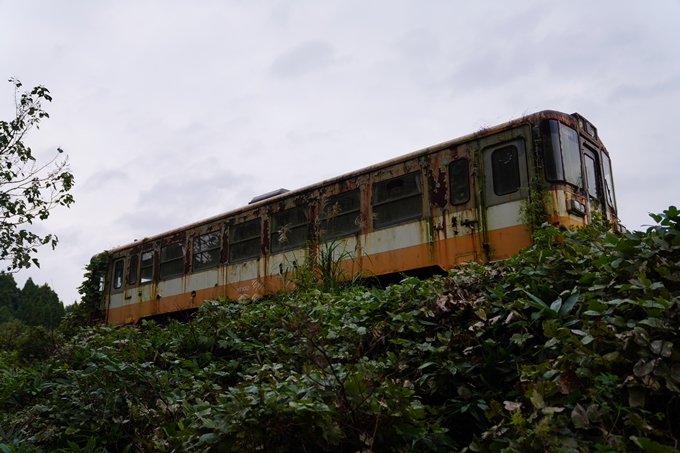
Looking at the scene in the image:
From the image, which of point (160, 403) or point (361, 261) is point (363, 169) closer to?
point (361, 261)

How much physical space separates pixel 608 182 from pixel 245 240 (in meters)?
6.10

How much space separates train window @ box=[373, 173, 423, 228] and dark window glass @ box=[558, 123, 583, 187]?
6.19 feet

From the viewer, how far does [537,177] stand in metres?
6.55

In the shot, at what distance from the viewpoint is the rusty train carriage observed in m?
6.67

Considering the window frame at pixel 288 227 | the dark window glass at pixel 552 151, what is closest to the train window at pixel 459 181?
the dark window glass at pixel 552 151

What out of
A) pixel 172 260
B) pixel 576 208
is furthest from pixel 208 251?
pixel 576 208

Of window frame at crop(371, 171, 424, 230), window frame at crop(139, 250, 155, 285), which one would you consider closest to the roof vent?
window frame at crop(371, 171, 424, 230)

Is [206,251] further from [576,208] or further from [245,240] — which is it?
[576,208]

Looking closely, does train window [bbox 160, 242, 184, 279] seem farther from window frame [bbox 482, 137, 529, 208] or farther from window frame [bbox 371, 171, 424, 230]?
window frame [bbox 482, 137, 529, 208]

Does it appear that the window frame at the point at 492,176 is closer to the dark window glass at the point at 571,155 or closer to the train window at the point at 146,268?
the dark window glass at the point at 571,155

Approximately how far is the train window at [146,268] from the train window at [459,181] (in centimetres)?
780

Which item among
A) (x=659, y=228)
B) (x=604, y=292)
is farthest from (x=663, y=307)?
(x=659, y=228)

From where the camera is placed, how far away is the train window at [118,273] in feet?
43.6

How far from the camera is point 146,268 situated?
493 inches
